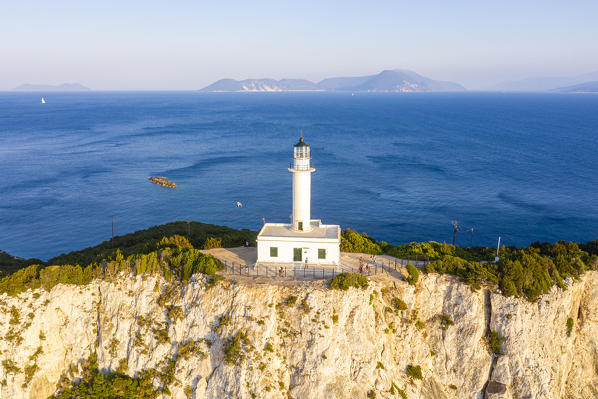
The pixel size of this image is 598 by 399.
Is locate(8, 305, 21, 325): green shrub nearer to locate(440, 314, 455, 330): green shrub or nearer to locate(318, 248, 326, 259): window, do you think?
locate(318, 248, 326, 259): window

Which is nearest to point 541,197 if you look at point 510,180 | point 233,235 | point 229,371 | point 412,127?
point 510,180

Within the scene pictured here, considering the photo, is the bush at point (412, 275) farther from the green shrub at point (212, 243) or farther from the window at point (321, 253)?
the green shrub at point (212, 243)

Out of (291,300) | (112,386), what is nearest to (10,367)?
(112,386)

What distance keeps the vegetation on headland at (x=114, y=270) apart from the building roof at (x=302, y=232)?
17.2 ft

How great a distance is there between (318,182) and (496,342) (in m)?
61.1

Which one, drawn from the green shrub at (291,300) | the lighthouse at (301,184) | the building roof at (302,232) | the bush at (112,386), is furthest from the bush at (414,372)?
the bush at (112,386)

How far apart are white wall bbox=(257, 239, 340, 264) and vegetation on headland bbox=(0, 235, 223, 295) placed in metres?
3.86

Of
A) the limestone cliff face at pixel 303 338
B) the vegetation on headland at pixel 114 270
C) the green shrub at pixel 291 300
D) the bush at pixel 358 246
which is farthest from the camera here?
the bush at pixel 358 246

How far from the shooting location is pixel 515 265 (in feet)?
98.6

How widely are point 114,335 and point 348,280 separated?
689 inches

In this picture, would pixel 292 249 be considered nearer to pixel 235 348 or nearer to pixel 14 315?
pixel 235 348

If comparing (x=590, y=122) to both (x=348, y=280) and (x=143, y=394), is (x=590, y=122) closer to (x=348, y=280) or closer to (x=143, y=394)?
(x=348, y=280)

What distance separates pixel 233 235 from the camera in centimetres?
4250

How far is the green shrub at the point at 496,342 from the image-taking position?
28.8m
